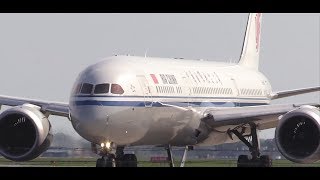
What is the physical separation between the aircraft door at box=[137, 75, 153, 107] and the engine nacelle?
4.65 metres

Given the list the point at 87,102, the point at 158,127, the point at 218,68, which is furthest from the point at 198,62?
the point at 87,102

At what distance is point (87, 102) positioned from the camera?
29.9m

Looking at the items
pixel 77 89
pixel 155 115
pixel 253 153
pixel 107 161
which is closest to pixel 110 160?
pixel 107 161

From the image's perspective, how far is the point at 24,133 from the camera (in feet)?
113

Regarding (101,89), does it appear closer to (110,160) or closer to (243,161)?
(110,160)

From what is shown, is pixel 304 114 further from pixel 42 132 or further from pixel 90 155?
pixel 90 155

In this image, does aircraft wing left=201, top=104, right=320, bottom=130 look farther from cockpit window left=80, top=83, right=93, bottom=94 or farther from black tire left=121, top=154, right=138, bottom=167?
cockpit window left=80, top=83, right=93, bottom=94

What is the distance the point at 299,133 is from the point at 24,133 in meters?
10.3

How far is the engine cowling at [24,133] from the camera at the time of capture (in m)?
33.6
